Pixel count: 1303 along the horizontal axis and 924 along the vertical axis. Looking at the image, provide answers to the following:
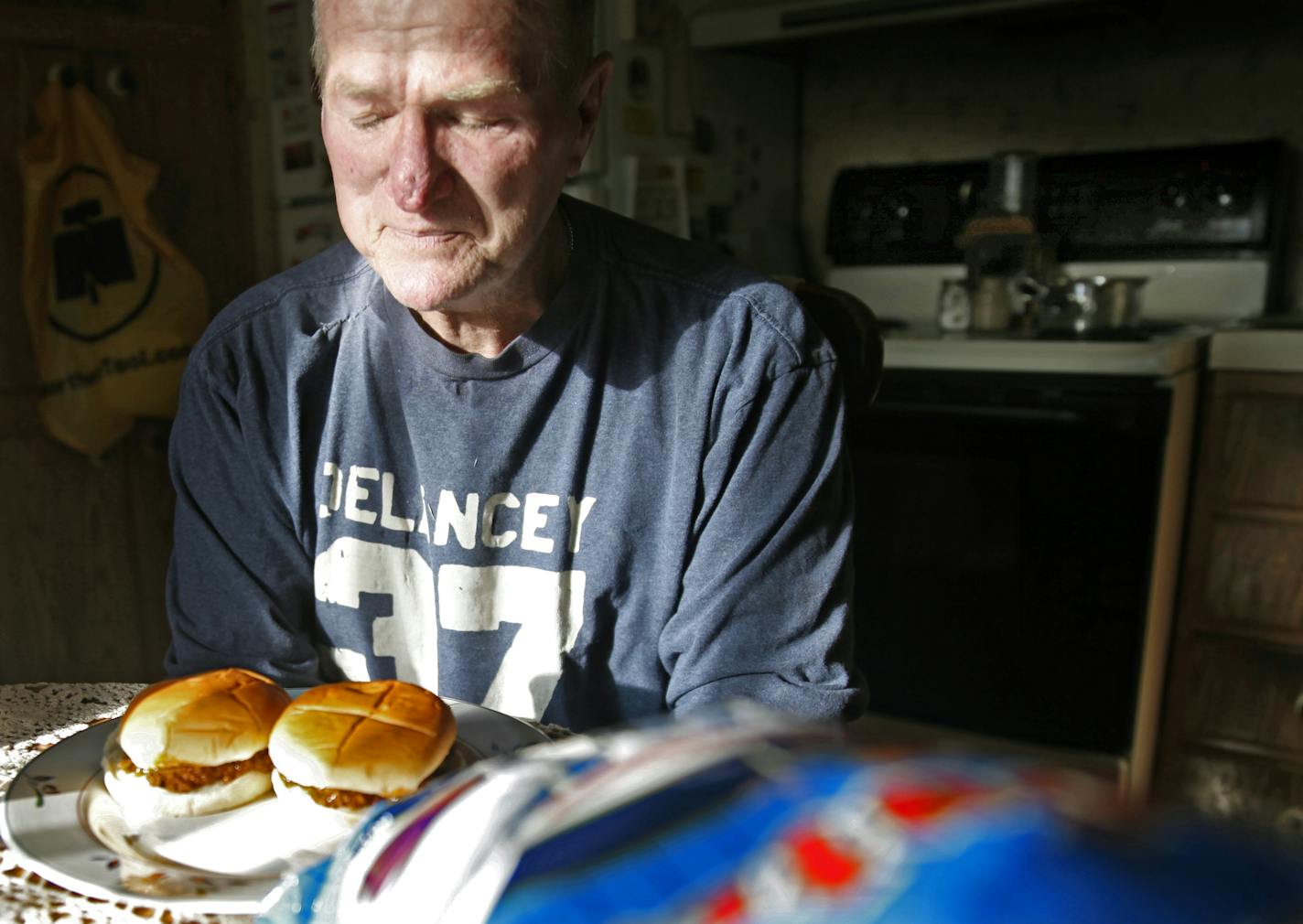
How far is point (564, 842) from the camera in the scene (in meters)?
0.30

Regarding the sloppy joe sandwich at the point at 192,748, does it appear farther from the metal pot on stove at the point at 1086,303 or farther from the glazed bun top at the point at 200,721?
the metal pot on stove at the point at 1086,303

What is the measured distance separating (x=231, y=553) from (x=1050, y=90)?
2183 mm

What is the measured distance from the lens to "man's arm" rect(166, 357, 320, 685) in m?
0.97

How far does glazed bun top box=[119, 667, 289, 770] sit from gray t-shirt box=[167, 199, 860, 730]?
0.23 meters

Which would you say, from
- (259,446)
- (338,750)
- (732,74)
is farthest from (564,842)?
(732,74)

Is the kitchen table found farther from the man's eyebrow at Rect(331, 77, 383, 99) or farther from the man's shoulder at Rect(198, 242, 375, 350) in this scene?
the man's eyebrow at Rect(331, 77, 383, 99)

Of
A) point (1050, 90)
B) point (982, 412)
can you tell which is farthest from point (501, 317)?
point (1050, 90)

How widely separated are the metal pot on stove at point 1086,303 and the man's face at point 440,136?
4.92 ft

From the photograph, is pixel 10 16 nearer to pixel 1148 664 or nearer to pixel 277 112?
pixel 277 112

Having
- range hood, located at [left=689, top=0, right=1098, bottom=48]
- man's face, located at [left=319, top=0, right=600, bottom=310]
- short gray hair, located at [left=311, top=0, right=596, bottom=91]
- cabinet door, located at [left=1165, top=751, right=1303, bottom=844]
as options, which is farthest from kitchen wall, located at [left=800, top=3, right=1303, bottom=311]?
man's face, located at [left=319, top=0, right=600, bottom=310]

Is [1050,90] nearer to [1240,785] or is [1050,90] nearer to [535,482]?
[1240,785]

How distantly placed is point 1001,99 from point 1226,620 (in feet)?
4.28

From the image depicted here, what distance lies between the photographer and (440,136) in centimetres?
85

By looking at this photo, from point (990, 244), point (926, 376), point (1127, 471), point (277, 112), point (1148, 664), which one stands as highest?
point (277, 112)
